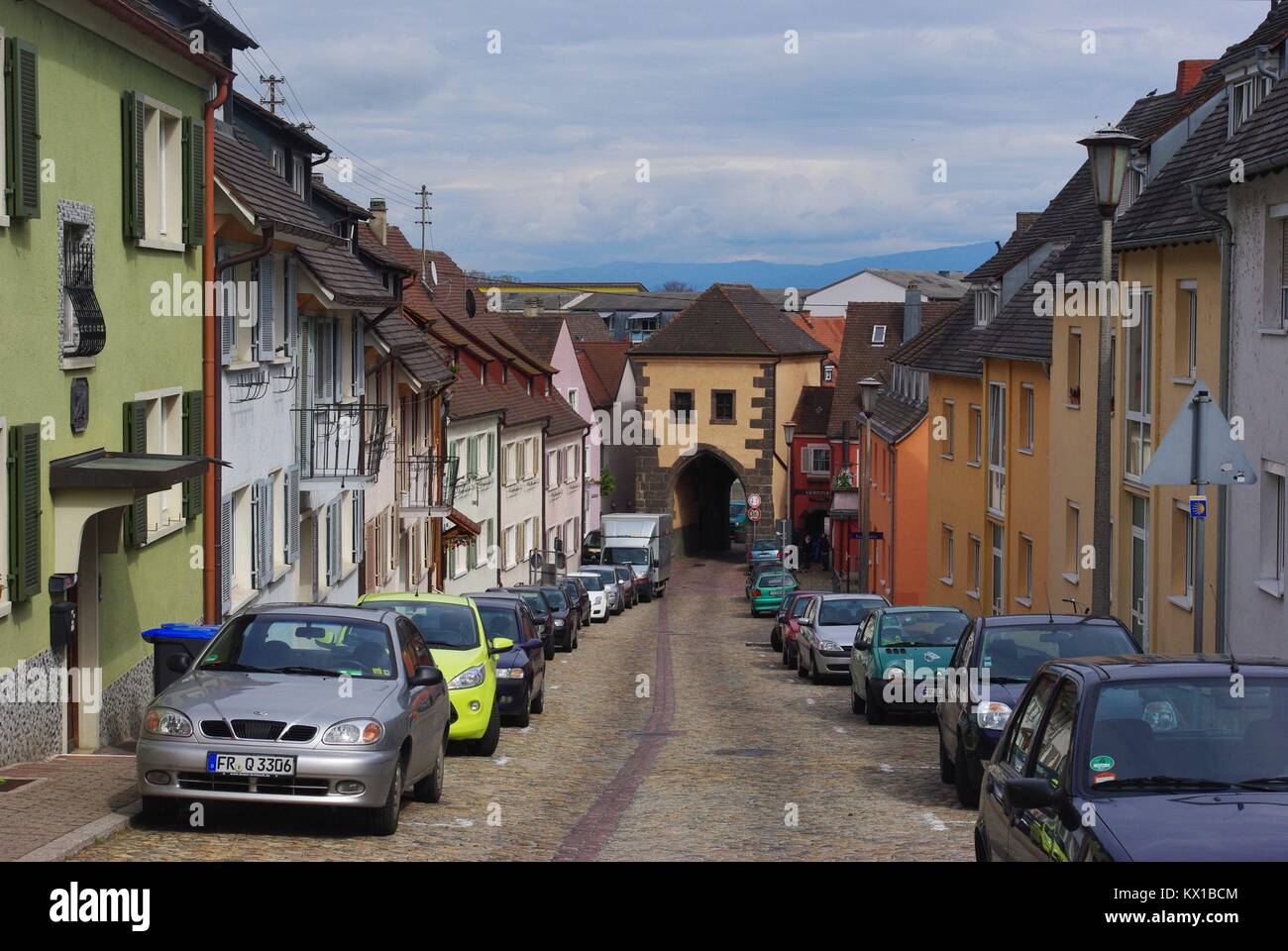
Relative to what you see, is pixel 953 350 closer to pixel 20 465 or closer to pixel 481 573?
pixel 481 573

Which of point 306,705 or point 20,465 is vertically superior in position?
point 20,465

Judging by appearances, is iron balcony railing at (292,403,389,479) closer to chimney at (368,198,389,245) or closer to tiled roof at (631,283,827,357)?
chimney at (368,198,389,245)

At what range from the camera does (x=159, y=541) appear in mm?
17656

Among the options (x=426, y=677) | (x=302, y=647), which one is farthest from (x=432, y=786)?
(x=302, y=647)

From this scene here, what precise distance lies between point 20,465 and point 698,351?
217ft

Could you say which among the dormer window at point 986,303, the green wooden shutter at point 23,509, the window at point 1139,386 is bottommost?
the green wooden shutter at point 23,509

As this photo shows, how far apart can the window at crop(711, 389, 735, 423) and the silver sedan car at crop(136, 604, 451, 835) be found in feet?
217

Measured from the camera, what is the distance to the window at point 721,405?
257 ft

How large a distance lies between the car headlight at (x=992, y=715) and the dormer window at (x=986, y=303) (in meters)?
22.6

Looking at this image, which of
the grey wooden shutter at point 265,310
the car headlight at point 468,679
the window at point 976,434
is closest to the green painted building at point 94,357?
the grey wooden shutter at point 265,310

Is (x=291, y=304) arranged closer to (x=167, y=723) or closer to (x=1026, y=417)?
(x=1026, y=417)

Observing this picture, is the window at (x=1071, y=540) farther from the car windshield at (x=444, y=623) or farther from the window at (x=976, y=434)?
the car windshield at (x=444, y=623)
